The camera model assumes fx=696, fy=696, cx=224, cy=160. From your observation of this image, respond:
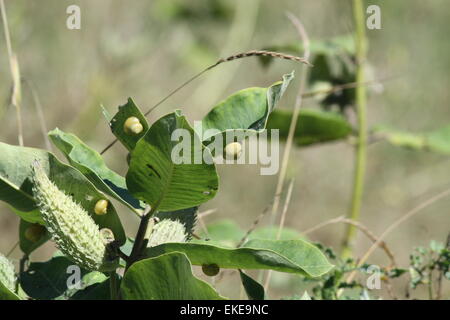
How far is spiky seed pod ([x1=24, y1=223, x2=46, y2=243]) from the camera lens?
99 centimetres

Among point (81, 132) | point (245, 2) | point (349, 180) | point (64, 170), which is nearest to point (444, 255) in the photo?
point (64, 170)

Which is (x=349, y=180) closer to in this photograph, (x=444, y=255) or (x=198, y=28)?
(x=198, y=28)

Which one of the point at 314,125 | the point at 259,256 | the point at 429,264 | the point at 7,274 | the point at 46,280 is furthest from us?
the point at 314,125

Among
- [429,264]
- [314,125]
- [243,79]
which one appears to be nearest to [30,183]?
[429,264]

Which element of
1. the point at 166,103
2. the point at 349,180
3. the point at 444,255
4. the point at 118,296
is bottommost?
the point at 118,296

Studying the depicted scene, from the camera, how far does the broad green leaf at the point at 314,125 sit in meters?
2.01

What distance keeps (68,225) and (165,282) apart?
134 mm

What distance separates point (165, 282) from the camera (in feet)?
2.71

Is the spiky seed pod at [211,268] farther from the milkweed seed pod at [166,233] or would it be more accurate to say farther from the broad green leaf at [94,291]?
the broad green leaf at [94,291]

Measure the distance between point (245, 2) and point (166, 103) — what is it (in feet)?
2.72

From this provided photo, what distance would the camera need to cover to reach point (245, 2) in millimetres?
4012

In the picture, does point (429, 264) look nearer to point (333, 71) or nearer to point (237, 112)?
point (237, 112)

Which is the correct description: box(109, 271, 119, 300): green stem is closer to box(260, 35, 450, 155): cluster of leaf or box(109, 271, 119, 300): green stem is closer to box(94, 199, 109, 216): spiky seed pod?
box(94, 199, 109, 216): spiky seed pod

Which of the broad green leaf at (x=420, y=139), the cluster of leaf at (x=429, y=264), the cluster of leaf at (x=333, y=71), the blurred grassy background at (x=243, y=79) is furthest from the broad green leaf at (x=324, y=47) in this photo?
the blurred grassy background at (x=243, y=79)
